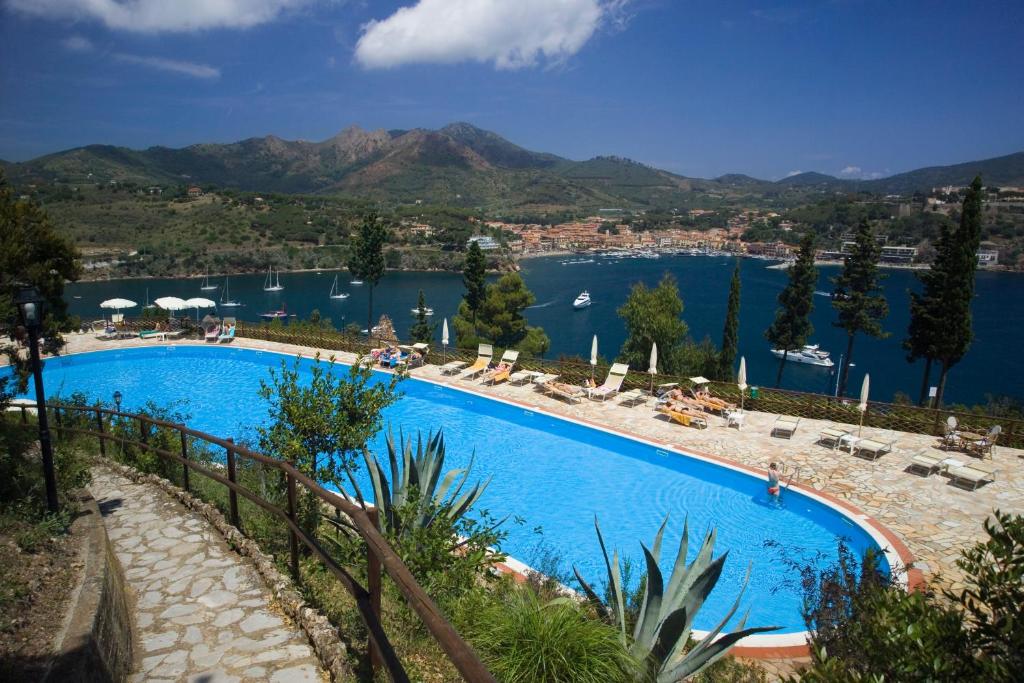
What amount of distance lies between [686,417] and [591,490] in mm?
3139

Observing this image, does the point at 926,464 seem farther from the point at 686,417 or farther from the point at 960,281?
the point at 960,281

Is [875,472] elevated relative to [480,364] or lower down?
lower down

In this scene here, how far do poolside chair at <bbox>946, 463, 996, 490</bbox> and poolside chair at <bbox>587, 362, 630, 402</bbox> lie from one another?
21.7 ft

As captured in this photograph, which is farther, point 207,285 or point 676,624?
point 207,285

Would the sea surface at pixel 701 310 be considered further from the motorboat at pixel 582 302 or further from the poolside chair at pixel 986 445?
the poolside chair at pixel 986 445

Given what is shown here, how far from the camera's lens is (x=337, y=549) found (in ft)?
16.1

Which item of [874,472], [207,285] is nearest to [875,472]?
[874,472]

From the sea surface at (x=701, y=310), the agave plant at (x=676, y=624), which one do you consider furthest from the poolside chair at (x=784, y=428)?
the sea surface at (x=701, y=310)

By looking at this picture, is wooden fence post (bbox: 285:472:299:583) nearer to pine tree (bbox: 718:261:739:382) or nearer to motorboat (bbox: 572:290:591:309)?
pine tree (bbox: 718:261:739:382)

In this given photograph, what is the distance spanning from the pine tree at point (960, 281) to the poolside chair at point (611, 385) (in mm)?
7349

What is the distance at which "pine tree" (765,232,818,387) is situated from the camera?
19.2 meters

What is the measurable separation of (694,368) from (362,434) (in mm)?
19314

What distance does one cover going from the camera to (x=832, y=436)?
10969mm

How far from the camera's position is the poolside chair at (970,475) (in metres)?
8.84
